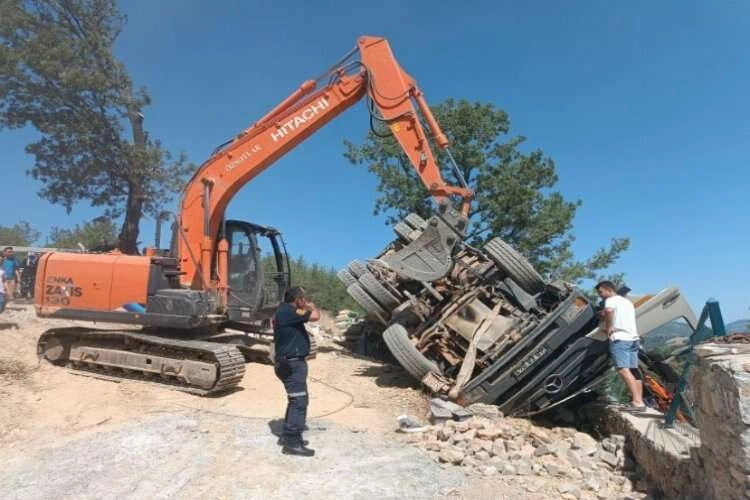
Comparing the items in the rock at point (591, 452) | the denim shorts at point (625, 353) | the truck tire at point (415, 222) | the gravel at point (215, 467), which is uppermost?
the truck tire at point (415, 222)

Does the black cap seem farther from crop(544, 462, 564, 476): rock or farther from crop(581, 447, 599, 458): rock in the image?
crop(581, 447, 599, 458): rock

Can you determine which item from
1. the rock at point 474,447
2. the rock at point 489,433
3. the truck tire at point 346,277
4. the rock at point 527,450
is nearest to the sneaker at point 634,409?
the rock at point 527,450

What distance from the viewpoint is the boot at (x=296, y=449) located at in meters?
4.89

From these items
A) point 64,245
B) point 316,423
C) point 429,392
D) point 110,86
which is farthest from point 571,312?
point 64,245

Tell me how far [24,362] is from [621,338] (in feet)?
27.2

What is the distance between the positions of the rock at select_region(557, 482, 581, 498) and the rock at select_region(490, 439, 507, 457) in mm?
695

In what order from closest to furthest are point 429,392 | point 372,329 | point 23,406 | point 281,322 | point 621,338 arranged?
point 281,322
point 621,338
point 23,406
point 429,392
point 372,329

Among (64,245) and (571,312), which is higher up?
(64,245)

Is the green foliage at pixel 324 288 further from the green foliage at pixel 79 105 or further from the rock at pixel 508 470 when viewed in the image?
the rock at pixel 508 470

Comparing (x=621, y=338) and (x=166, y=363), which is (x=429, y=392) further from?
(x=166, y=363)

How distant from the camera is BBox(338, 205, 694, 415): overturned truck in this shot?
632cm

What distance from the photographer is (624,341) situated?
18.7ft

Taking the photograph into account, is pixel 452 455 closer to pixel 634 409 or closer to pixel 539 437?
pixel 539 437

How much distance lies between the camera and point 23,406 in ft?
21.4
